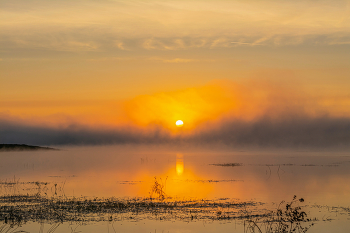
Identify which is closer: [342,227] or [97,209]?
[342,227]

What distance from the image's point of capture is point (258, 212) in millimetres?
22766

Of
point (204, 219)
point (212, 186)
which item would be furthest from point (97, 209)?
point (212, 186)

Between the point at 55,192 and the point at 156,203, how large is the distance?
10.1 m

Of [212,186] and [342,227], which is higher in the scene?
[212,186]

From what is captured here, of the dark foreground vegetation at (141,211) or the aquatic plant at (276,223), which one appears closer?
the aquatic plant at (276,223)

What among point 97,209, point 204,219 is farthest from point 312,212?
point 97,209

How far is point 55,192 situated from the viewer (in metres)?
31.5

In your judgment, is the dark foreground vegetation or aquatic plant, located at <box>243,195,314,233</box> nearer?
aquatic plant, located at <box>243,195,314,233</box>

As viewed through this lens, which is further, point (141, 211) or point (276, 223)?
point (141, 211)

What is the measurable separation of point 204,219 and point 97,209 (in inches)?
257

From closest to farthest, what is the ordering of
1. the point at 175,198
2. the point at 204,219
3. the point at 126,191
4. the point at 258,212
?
the point at 204,219 < the point at 258,212 < the point at 175,198 < the point at 126,191

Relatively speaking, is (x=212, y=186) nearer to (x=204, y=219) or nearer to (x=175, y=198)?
(x=175, y=198)

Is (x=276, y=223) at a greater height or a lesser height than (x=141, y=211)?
lesser

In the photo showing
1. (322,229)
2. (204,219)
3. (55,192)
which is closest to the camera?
(322,229)
